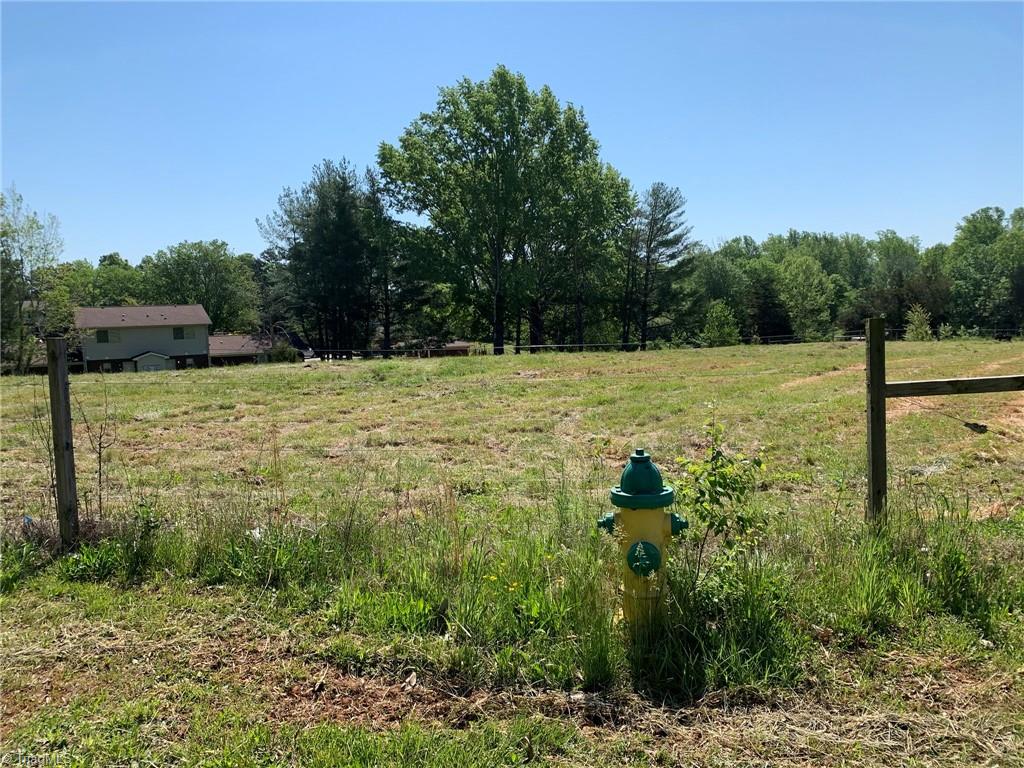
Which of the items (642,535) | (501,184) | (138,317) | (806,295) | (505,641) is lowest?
(505,641)

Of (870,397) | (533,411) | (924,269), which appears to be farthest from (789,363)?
(924,269)

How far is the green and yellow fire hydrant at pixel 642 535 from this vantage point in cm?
347

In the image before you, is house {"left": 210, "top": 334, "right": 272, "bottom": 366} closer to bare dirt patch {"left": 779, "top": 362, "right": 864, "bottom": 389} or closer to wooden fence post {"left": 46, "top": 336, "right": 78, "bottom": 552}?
bare dirt patch {"left": 779, "top": 362, "right": 864, "bottom": 389}

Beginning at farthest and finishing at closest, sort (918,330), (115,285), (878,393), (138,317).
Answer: (115,285)
(138,317)
(918,330)
(878,393)

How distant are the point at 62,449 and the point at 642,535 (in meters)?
4.32

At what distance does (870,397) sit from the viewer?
4.60 metres

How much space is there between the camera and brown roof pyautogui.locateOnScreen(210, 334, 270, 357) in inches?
2322

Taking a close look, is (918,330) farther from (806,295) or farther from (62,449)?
(62,449)

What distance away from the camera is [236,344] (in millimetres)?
64562

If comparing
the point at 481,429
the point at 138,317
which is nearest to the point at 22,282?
the point at 138,317

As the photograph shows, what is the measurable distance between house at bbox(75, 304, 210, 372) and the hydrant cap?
57142mm

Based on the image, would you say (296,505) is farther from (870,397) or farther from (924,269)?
(924,269)

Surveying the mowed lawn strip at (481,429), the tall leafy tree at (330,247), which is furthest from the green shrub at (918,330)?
the tall leafy tree at (330,247)

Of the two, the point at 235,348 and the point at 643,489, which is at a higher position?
the point at 235,348
